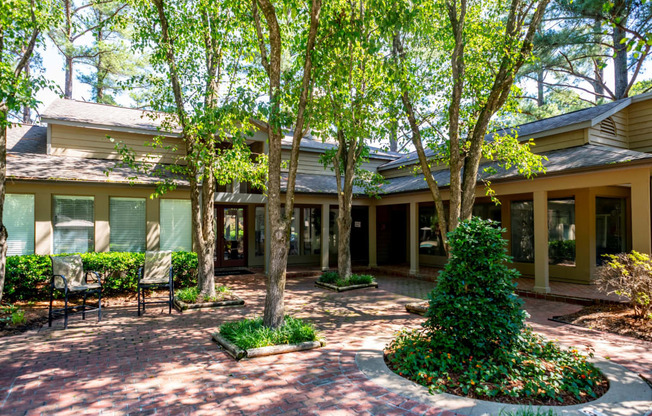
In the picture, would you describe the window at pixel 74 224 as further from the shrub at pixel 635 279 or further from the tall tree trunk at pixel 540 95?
the tall tree trunk at pixel 540 95

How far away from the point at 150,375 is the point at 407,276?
9.18 meters

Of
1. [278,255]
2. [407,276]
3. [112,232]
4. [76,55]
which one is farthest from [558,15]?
[76,55]

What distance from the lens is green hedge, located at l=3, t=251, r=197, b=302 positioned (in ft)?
24.9

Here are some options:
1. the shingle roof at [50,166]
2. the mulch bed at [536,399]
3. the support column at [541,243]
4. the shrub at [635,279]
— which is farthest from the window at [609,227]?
the shingle roof at [50,166]

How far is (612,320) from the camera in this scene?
630 centimetres

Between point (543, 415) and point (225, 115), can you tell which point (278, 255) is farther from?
Result: point (543, 415)

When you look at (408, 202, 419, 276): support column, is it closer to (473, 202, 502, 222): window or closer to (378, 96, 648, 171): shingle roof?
(473, 202, 502, 222): window

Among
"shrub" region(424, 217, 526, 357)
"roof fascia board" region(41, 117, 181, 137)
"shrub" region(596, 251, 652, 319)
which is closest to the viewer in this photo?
"shrub" region(424, 217, 526, 357)

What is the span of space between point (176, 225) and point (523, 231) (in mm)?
10341

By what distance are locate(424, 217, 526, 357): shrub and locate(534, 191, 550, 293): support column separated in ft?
16.8

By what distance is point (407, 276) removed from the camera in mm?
11961

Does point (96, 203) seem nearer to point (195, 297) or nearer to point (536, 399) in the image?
point (195, 297)

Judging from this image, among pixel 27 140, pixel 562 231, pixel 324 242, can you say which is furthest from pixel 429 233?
pixel 27 140

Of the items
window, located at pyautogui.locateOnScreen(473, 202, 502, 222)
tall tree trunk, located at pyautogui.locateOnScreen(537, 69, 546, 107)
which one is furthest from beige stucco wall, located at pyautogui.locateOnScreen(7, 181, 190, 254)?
tall tree trunk, located at pyautogui.locateOnScreen(537, 69, 546, 107)
